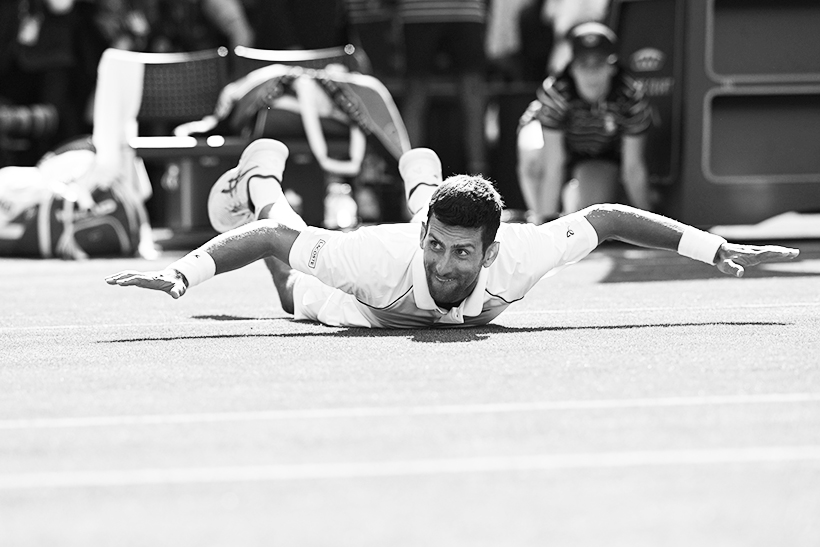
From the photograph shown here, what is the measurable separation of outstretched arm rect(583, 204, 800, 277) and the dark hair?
588 millimetres

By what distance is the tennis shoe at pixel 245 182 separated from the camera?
19.8ft

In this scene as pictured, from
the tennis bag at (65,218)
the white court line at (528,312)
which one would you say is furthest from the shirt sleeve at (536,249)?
the tennis bag at (65,218)

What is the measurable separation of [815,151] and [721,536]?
7.82m

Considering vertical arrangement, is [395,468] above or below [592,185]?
above

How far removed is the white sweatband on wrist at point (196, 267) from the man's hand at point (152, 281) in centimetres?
8

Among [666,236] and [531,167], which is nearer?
[666,236]

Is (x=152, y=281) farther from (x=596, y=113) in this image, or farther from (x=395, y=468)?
(x=596, y=113)

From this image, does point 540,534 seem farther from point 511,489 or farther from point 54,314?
point 54,314

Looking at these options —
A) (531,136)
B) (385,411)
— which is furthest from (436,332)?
(531,136)

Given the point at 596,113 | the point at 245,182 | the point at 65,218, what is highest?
the point at 245,182

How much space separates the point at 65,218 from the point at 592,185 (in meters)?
3.74

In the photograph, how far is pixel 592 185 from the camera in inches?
387

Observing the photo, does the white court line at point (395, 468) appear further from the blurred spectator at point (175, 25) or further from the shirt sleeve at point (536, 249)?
the blurred spectator at point (175, 25)

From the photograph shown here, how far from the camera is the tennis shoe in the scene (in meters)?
6.05
